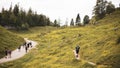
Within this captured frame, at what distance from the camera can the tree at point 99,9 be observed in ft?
387

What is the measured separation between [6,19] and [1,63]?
9858 cm

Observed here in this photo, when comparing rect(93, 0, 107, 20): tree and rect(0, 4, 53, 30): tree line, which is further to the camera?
rect(0, 4, 53, 30): tree line

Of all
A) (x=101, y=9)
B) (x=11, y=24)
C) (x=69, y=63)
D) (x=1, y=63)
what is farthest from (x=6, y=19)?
(x=69, y=63)

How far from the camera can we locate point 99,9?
388 feet

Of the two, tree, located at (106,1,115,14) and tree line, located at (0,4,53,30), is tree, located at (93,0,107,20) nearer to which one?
tree, located at (106,1,115,14)

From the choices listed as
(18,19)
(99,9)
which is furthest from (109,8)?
(18,19)

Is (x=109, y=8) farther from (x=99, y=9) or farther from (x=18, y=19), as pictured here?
(x=18, y=19)

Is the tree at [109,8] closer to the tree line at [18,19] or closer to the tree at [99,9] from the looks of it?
the tree at [99,9]

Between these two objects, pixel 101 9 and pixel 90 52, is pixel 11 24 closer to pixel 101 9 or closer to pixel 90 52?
pixel 101 9

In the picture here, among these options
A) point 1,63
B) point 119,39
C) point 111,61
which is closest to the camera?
point 111,61

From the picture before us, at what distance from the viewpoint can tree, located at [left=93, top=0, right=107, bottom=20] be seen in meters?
118

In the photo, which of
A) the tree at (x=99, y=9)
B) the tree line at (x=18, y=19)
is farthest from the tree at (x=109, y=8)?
the tree line at (x=18, y=19)

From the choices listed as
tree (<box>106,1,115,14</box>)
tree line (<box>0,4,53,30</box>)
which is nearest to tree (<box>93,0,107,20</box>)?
tree (<box>106,1,115,14</box>)

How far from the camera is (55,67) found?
138 feet
